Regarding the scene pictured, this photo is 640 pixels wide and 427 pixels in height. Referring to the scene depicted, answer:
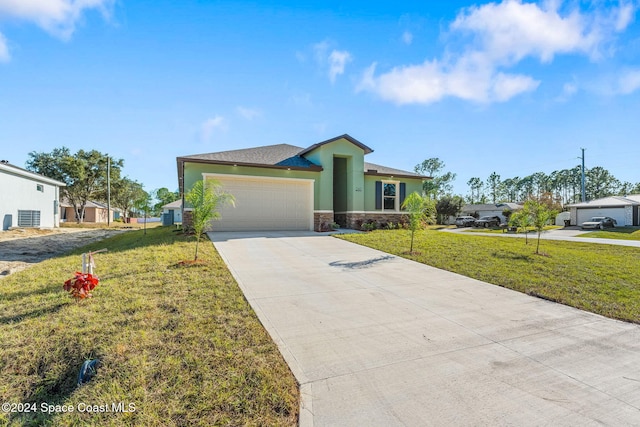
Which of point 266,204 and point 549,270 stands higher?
point 266,204

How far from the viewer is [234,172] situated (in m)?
13.7

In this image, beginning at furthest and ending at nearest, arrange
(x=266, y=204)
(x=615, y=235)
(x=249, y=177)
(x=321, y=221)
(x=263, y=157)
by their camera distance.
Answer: (x=615, y=235), (x=321, y=221), (x=263, y=157), (x=266, y=204), (x=249, y=177)

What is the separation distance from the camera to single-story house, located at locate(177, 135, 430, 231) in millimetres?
13750

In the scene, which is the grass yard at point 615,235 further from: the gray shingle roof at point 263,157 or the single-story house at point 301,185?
the gray shingle roof at point 263,157

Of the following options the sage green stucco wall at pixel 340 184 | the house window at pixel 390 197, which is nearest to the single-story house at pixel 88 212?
the sage green stucco wall at pixel 340 184

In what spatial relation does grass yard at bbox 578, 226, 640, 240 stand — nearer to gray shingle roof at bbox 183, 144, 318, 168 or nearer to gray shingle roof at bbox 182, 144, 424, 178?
gray shingle roof at bbox 182, 144, 424, 178

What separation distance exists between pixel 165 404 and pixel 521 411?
308cm

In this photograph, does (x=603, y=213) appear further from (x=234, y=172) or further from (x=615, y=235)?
(x=234, y=172)

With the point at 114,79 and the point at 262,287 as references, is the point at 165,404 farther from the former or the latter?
the point at 114,79

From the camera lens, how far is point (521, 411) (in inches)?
97.3

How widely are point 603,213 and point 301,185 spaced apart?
3133cm

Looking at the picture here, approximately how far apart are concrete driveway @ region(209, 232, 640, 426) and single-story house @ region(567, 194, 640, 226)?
31.7m

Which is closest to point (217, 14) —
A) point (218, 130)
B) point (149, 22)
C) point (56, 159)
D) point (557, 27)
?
point (149, 22)

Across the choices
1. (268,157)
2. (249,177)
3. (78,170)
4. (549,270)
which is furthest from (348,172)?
(78,170)
